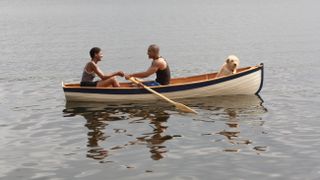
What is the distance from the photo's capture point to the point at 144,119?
16.3 m

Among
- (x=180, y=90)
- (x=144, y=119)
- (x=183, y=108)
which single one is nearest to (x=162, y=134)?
(x=144, y=119)

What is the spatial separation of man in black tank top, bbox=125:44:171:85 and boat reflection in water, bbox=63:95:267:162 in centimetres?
107

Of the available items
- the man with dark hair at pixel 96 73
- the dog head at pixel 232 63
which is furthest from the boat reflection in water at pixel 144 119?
the dog head at pixel 232 63

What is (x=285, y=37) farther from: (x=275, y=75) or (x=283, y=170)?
(x=283, y=170)

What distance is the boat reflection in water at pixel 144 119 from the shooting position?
13343 mm

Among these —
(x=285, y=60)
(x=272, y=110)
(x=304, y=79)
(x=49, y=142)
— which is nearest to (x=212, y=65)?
(x=285, y=60)

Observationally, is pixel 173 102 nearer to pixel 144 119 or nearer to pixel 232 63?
pixel 144 119

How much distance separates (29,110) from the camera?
18109 mm

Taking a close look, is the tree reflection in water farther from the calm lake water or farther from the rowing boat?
the rowing boat

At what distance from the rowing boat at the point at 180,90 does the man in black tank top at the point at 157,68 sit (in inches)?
18.3

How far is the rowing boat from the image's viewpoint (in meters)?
18.6

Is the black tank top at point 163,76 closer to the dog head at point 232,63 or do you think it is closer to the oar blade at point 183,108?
the oar blade at point 183,108

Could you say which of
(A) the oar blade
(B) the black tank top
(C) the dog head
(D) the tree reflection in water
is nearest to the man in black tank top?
(B) the black tank top

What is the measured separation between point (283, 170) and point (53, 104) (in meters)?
11.2
